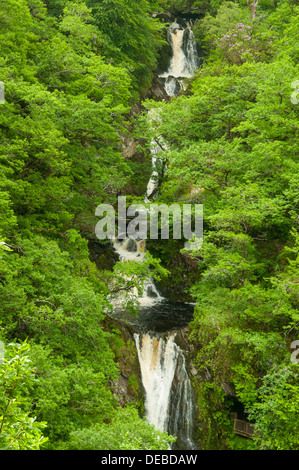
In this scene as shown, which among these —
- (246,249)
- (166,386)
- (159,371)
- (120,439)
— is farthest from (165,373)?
(120,439)

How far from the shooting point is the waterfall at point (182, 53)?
29562mm

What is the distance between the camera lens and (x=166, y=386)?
13.0 meters

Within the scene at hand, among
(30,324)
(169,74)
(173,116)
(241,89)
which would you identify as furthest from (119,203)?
(169,74)

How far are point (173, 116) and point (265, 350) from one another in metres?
11.0

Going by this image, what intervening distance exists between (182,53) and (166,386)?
25.0m

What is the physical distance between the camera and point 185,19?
3334cm

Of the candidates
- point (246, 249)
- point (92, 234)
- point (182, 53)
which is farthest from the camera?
point (182, 53)

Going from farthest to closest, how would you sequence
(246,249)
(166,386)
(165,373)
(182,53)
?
(182,53) < (246,249) < (165,373) < (166,386)

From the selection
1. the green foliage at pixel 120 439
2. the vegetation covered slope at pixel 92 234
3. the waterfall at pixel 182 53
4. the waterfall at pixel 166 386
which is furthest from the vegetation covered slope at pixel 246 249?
the waterfall at pixel 182 53

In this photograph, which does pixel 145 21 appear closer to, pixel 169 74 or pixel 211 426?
pixel 169 74

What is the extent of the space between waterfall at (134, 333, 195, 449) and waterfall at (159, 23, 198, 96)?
20978 millimetres

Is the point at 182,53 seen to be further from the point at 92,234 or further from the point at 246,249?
the point at 246,249

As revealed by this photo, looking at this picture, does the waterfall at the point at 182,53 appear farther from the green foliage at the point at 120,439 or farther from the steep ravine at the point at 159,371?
the green foliage at the point at 120,439

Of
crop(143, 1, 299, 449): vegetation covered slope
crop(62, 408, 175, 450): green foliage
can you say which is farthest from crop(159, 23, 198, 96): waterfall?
crop(62, 408, 175, 450): green foliage
